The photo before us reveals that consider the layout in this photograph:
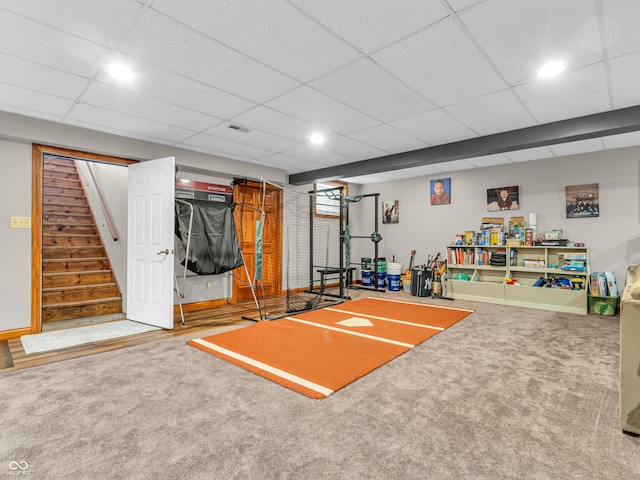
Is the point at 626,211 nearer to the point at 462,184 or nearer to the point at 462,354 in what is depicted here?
the point at 462,184

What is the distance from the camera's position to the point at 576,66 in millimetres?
2570

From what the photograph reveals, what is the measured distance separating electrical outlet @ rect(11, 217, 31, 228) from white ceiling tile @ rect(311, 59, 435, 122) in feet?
11.8

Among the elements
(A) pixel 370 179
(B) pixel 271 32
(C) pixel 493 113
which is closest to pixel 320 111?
(B) pixel 271 32

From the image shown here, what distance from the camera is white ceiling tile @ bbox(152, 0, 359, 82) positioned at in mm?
1927

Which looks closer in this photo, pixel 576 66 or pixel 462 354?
pixel 576 66

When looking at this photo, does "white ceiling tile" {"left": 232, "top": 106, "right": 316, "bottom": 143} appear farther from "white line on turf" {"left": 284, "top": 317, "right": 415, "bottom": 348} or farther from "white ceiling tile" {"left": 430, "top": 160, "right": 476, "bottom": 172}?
"white ceiling tile" {"left": 430, "top": 160, "right": 476, "bottom": 172}

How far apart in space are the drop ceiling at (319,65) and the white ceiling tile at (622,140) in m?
0.07

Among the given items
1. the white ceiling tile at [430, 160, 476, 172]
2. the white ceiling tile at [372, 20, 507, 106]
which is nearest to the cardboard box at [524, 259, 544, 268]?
the white ceiling tile at [430, 160, 476, 172]

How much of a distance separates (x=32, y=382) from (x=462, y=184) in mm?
6655

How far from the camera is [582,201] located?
5.11 meters

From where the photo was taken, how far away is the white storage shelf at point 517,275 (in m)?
4.85

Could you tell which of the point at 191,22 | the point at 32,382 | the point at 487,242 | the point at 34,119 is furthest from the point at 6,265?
the point at 487,242

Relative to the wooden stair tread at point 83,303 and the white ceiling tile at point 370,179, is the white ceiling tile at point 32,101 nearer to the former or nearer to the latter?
the wooden stair tread at point 83,303

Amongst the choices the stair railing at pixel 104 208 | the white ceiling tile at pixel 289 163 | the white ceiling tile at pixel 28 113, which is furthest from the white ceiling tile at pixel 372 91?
the stair railing at pixel 104 208
